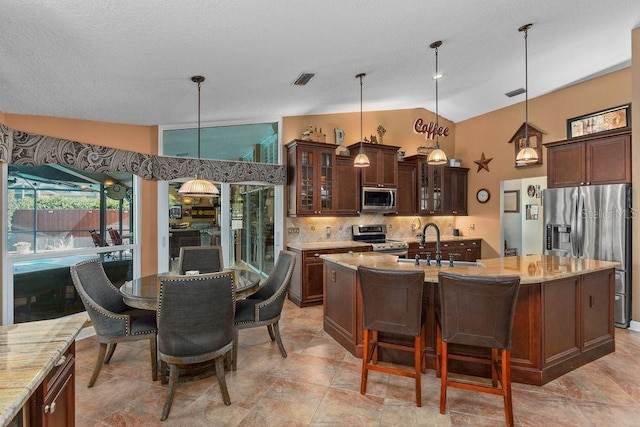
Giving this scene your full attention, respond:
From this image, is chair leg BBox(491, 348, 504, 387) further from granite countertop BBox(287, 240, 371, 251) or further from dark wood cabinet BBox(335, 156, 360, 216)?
dark wood cabinet BBox(335, 156, 360, 216)

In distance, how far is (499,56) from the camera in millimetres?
3938

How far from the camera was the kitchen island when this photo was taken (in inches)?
102

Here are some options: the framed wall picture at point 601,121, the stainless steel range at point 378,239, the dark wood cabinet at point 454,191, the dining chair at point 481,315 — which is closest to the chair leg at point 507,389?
the dining chair at point 481,315

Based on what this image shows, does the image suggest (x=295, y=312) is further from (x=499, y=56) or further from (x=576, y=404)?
(x=499, y=56)

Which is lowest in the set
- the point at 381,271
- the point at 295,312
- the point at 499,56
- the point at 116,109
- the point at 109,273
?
the point at 295,312

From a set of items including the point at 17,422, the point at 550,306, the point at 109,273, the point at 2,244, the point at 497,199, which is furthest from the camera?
the point at 497,199

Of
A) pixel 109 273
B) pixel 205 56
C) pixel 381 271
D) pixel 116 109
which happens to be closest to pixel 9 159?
pixel 116 109

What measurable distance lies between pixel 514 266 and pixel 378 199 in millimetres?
2902

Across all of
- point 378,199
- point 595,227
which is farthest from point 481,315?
point 378,199

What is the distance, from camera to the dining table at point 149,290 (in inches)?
102

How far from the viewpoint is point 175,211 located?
190 inches

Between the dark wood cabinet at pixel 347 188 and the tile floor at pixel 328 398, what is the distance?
2.69 meters

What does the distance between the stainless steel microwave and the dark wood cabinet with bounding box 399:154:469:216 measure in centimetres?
70

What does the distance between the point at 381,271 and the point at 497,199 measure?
484 cm
